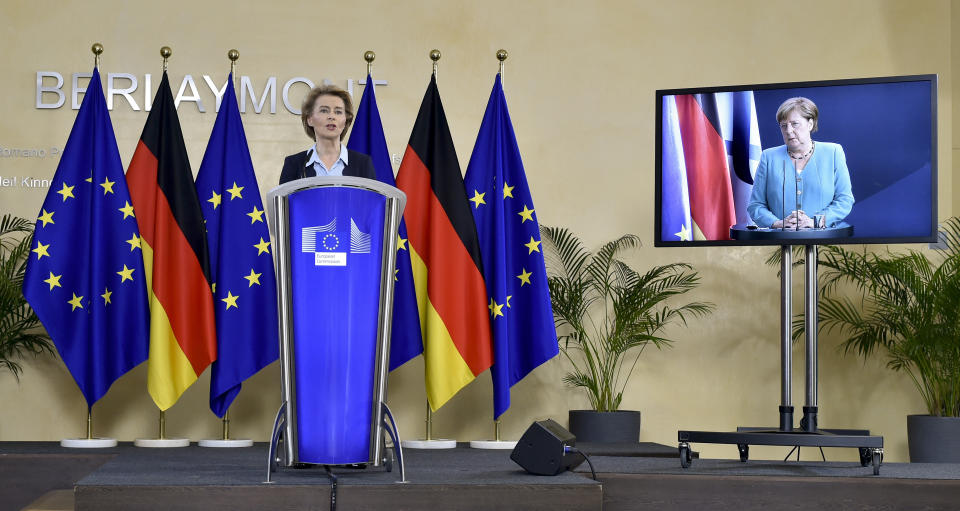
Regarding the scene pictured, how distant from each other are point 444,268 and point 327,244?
6.54 ft

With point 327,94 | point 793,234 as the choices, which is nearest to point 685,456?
point 793,234

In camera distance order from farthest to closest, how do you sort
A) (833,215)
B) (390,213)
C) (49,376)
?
1. (49,376)
2. (833,215)
3. (390,213)

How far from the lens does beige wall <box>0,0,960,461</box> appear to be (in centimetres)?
573

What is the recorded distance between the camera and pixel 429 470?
3.52m

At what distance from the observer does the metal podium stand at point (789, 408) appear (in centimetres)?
361

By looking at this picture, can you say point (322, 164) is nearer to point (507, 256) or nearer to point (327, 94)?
point (327, 94)

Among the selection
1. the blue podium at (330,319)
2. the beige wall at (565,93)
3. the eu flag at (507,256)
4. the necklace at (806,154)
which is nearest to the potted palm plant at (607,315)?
the beige wall at (565,93)

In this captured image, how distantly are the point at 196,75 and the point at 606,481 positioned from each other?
3627 mm

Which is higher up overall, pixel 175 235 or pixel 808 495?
pixel 175 235

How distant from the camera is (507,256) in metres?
5.20

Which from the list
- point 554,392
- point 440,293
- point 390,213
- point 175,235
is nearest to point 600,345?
point 554,392

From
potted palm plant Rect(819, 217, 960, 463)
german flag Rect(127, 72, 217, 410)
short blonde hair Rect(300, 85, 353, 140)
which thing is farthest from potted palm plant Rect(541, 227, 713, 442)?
german flag Rect(127, 72, 217, 410)

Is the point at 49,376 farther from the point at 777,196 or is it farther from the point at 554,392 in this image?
the point at 777,196

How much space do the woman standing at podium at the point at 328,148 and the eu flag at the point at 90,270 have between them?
117cm
